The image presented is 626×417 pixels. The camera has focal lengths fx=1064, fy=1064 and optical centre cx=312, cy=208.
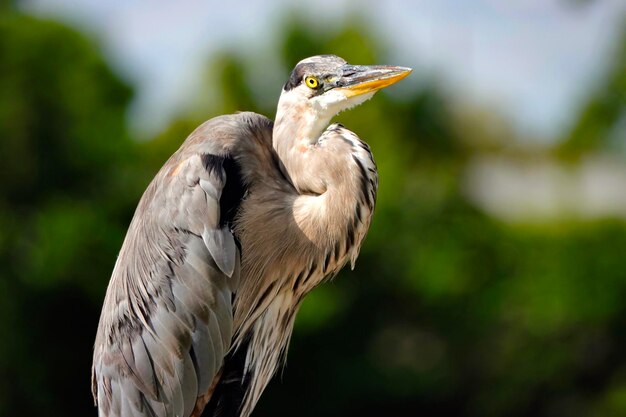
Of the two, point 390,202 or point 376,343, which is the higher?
point 390,202

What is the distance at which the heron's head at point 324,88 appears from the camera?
3.91m

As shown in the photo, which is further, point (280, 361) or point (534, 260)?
point (534, 260)

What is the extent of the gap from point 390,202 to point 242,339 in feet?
25.9

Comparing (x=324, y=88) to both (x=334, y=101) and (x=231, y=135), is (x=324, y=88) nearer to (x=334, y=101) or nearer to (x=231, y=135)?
(x=334, y=101)

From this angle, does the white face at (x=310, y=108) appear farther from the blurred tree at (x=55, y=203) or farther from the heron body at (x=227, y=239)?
the blurred tree at (x=55, y=203)

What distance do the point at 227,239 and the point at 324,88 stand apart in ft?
2.21

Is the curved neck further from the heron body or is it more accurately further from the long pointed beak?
the long pointed beak

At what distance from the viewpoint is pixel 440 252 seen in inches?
473

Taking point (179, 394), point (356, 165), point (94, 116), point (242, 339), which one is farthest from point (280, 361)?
point (94, 116)

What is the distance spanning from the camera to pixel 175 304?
388 cm

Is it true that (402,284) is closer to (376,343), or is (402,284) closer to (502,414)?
(376,343)

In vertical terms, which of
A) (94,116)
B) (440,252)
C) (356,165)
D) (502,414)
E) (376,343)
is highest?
(356,165)

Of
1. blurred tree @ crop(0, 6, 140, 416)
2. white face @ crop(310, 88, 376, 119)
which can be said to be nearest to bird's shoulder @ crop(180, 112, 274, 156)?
white face @ crop(310, 88, 376, 119)

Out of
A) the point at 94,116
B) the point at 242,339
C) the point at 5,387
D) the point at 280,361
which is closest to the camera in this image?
the point at 242,339
